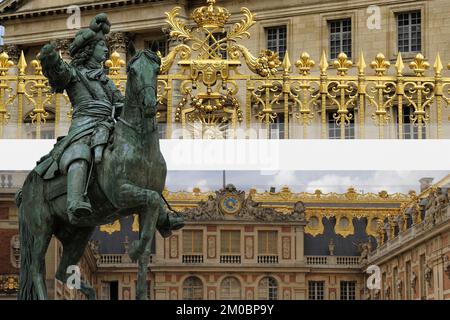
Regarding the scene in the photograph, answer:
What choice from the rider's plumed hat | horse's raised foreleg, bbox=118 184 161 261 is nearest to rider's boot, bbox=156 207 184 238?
horse's raised foreleg, bbox=118 184 161 261

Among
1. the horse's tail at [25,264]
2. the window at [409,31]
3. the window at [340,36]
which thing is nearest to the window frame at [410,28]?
the window at [409,31]

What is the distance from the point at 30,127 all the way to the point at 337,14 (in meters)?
26.0

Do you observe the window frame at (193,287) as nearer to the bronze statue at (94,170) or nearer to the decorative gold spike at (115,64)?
the decorative gold spike at (115,64)

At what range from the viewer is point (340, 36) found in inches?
1805

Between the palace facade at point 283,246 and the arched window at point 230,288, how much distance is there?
0.02 m

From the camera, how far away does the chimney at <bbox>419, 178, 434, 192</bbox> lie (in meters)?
21.0

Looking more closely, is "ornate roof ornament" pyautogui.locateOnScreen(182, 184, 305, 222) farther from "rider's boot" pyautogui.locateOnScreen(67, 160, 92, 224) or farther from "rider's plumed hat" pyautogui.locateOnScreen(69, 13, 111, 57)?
"rider's boot" pyautogui.locateOnScreen(67, 160, 92, 224)

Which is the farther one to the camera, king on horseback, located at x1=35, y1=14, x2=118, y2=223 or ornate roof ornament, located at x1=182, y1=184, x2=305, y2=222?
ornate roof ornament, located at x1=182, y1=184, x2=305, y2=222

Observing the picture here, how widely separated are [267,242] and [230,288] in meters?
1.17

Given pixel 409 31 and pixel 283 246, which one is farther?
pixel 409 31

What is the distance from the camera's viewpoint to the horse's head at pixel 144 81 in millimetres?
14250

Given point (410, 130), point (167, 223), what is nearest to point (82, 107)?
point (167, 223)

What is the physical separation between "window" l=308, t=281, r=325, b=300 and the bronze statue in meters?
6.55

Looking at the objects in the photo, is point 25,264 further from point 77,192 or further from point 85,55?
point 85,55
